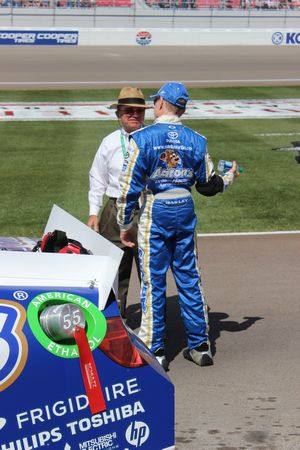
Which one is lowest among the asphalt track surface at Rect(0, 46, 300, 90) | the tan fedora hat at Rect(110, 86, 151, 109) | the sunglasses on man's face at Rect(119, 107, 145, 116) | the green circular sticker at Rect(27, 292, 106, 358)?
the asphalt track surface at Rect(0, 46, 300, 90)

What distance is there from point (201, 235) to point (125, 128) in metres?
3.73

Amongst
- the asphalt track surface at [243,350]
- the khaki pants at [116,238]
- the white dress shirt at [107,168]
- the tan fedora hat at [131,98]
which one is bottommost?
the asphalt track surface at [243,350]

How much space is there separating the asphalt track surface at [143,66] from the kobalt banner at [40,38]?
3.14 feet

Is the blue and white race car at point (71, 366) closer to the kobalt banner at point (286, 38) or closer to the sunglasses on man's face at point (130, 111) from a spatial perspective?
the sunglasses on man's face at point (130, 111)

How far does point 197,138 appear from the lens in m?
6.56

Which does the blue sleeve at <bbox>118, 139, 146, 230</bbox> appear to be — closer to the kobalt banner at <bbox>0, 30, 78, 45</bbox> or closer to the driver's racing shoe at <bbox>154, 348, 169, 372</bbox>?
the driver's racing shoe at <bbox>154, 348, 169, 372</bbox>

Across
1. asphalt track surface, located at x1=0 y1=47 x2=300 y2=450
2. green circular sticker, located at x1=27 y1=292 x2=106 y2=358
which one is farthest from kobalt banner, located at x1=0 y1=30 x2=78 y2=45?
green circular sticker, located at x1=27 y1=292 x2=106 y2=358

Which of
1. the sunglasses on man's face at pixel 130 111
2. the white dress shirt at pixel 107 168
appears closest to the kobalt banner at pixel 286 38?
the white dress shirt at pixel 107 168

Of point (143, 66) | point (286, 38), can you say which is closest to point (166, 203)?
point (143, 66)

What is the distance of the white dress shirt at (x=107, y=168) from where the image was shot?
24.9 ft

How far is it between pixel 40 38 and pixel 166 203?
36.3 meters

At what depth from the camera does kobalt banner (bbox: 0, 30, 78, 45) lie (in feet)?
134

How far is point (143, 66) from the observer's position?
35344 millimetres

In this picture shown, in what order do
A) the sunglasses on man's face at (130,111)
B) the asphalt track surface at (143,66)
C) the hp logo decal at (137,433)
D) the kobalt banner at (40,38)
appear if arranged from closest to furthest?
the hp logo decal at (137,433) → the sunglasses on man's face at (130,111) → the asphalt track surface at (143,66) → the kobalt banner at (40,38)
